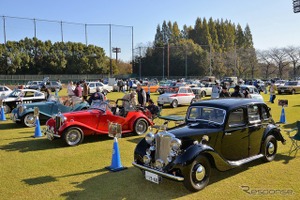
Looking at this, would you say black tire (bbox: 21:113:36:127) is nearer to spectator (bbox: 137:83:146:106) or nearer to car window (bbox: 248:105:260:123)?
spectator (bbox: 137:83:146:106)

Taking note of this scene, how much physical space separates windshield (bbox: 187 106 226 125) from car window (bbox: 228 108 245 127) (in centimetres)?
19

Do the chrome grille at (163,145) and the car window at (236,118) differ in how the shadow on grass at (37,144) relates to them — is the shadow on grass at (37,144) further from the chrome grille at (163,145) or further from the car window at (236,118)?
the car window at (236,118)

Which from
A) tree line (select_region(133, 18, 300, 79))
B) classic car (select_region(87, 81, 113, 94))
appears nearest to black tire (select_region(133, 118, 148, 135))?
classic car (select_region(87, 81, 113, 94))

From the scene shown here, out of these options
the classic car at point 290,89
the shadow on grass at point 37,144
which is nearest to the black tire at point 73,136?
the shadow on grass at point 37,144

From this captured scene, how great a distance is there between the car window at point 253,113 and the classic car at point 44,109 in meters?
8.33

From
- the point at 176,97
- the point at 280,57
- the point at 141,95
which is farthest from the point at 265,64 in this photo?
the point at 141,95

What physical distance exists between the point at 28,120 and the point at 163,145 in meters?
8.93

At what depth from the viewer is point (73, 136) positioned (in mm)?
9156

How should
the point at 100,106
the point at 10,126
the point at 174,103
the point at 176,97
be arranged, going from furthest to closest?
the point at 176,97 → the point at 174,103 → the point at 10,126 → the point at 100,106

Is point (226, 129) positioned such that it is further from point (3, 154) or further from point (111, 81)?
point (111, 81)

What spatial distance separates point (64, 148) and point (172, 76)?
66392 mm

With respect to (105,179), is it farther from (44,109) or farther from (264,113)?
(44,109)

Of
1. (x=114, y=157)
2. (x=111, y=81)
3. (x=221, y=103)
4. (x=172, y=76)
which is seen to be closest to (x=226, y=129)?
(x=221, y=103)

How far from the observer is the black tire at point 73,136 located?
898cm
